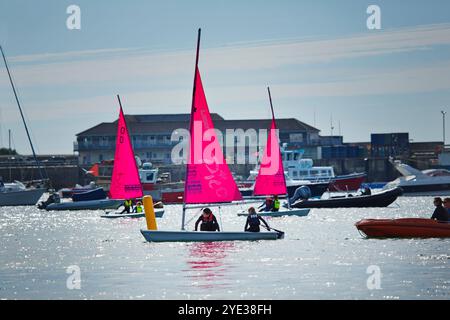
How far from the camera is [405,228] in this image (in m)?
41.1

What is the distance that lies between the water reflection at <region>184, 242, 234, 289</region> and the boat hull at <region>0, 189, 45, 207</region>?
59184 mm

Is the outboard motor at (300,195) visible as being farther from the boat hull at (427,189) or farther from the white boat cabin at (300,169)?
the boat hull at (427,189)

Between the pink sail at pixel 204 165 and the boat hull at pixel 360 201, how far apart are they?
36.0 meters

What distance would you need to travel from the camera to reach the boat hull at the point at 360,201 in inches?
3041

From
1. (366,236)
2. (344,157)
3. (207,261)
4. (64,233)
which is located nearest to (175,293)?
(207,261)

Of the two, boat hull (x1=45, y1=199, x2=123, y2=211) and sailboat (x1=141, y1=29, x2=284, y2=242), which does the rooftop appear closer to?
boat hull (x1=45, y1=199, x2=123, y2=211)

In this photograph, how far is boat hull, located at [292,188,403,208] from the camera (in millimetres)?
77250

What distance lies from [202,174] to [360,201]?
3824cm

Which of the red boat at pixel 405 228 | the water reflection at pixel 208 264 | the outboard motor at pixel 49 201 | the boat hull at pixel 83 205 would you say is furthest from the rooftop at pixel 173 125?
the water reflection at pixel 208 264

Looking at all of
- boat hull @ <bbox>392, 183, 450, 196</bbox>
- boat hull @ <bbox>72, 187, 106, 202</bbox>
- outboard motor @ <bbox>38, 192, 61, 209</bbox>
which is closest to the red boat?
boat hull @ <bbox>72, 187, 106, 202</bbox>

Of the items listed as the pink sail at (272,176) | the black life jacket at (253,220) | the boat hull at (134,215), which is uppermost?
the pink sail at (272,176)
